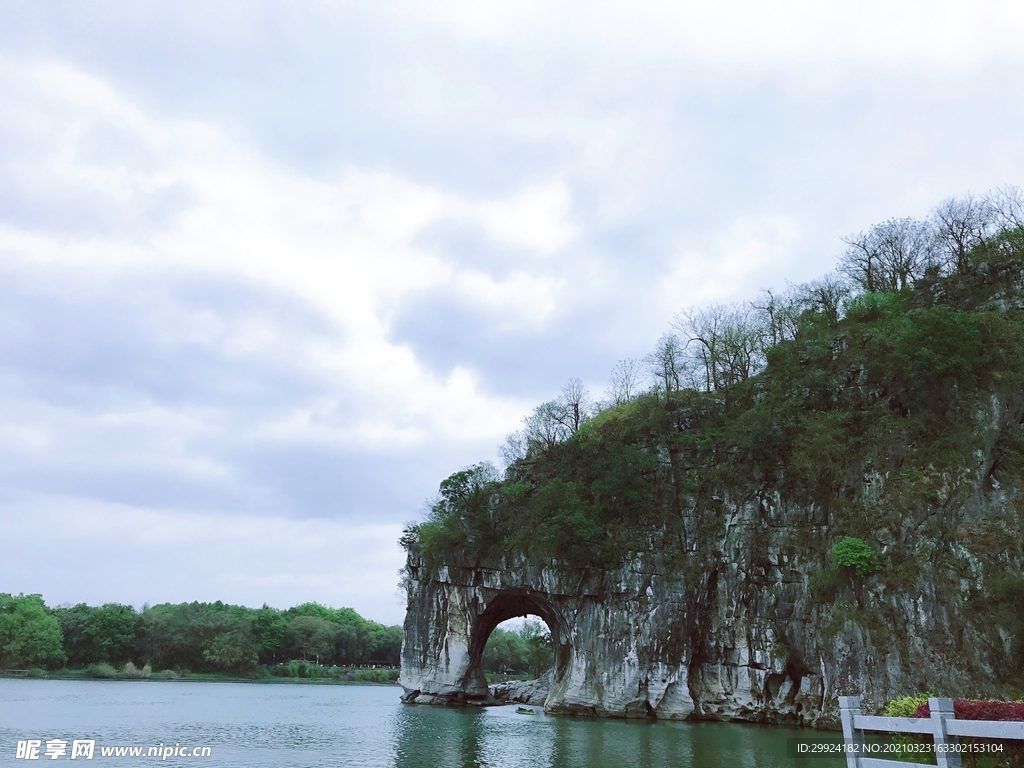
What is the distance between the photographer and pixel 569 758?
22828 millimetres

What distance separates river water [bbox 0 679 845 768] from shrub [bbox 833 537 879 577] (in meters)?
6.97

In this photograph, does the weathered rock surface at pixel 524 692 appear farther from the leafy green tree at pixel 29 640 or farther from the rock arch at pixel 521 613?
the leafy green tree at pixel 29 640

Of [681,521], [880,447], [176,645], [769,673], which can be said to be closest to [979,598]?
[880,447]

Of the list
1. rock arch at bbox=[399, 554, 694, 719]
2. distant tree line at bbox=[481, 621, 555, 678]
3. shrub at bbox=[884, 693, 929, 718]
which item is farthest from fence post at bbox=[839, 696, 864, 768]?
distant tree line at bbox=[481, 621, 555, 678]

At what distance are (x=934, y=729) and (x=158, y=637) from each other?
284 ft

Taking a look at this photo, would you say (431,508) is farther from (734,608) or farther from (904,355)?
(904,355)

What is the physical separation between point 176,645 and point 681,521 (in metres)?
63.7

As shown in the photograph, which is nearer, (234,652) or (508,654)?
(234,652)

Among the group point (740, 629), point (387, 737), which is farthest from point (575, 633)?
point (387, 737)

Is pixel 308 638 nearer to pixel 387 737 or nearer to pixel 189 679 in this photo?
pixel 189 679

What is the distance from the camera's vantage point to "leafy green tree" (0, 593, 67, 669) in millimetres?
74062

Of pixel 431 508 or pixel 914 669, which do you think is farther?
pixel 431 508

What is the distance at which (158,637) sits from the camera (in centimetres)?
8231

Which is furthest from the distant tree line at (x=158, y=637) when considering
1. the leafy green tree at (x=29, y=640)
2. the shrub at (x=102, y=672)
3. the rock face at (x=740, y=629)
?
the rock face at (x=740, y=629)
